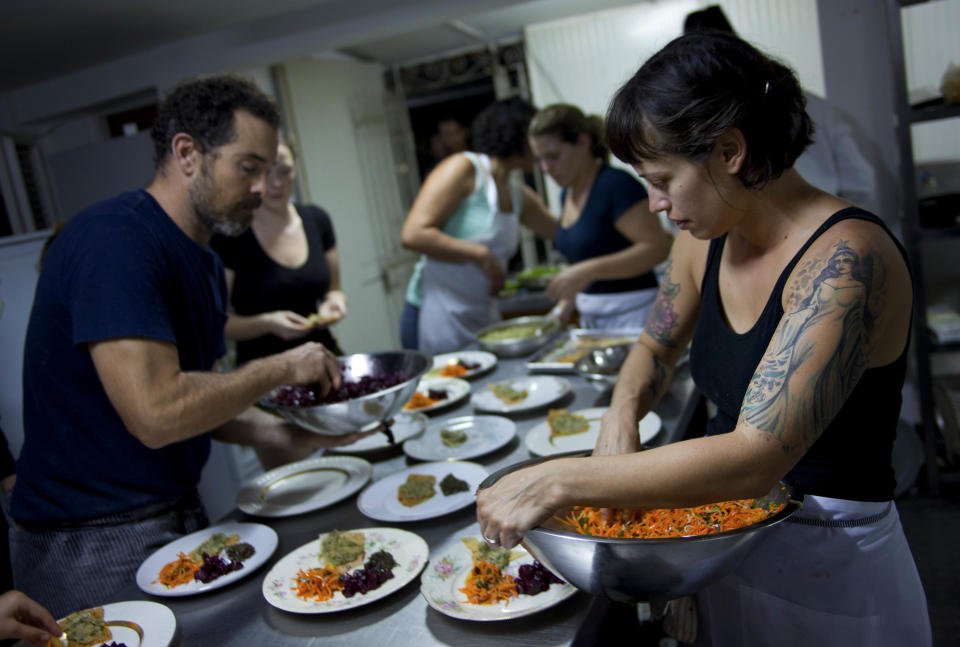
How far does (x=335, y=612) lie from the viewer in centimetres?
123

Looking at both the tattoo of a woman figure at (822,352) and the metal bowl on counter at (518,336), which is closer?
→ the tattoo of a woman figure at (822,352)

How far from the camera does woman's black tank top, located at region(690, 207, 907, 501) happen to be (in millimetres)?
1138

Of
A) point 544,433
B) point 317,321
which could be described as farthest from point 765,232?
point 317,321

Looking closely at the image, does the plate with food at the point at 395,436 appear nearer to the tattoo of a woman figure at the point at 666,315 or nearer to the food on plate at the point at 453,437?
the food on plate at the point at 453,437

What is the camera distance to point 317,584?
1286 mm

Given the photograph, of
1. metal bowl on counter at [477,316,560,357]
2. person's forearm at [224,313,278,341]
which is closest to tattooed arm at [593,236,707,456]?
metal bowl on counter at [477,316,560,357]

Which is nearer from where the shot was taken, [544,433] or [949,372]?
[544,433]

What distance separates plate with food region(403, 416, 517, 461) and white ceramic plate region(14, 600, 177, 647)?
78 centimetres

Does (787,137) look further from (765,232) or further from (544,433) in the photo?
(544,433)

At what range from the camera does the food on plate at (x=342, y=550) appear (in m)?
1.35

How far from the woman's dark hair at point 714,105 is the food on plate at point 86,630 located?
1269 mm

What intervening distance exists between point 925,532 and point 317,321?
287cm

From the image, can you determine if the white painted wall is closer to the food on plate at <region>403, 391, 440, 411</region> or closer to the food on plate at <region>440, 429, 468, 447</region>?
the food on plate at <region>403, 391, 440, 411</region>

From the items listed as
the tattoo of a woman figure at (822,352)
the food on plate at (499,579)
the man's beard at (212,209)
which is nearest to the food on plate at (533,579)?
the food on plate at (499,579)
